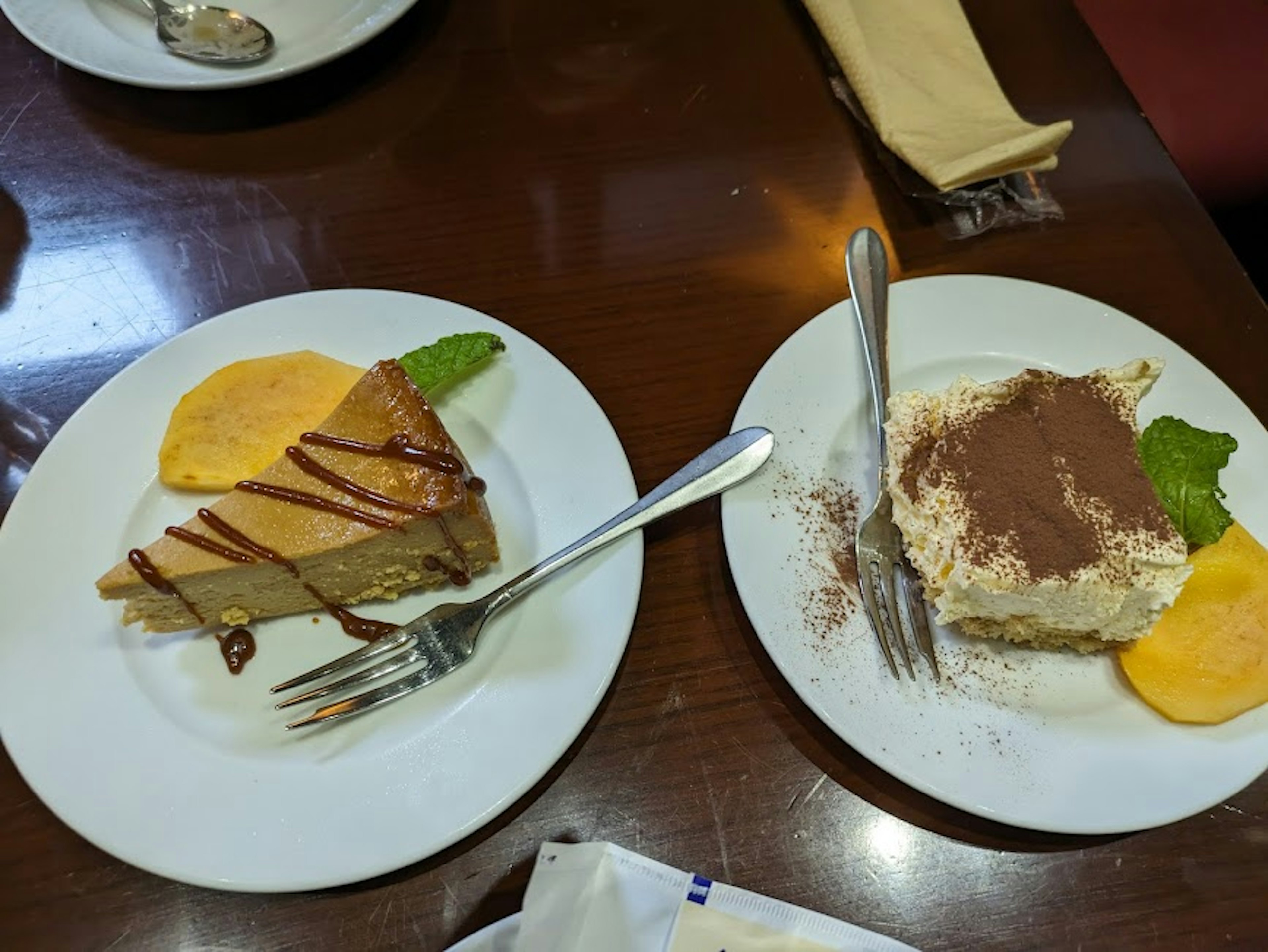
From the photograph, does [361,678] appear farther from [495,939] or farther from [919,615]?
[919,615]

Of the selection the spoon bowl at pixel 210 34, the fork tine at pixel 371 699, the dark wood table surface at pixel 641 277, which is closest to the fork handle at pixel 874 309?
the dark wood table surface at pixel 641 277

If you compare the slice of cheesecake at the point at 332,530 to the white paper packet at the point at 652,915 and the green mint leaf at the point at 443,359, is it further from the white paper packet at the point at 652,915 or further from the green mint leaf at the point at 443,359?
the white paper packet at the point at 652,915

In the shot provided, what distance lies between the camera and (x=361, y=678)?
1.22 metres

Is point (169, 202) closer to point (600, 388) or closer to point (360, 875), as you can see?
point (600, 388)

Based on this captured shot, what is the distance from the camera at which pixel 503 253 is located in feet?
5.67

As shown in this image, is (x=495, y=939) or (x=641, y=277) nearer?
(x=495, y=939)

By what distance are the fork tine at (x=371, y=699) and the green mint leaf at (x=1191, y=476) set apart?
1040 millimetres

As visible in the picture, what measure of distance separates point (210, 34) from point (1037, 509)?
1780 mm

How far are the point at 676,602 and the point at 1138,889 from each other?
2.33 ft

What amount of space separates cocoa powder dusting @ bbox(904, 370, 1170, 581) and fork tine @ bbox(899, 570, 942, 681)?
0.14m

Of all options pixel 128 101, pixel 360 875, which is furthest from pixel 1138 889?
pixel 128 101

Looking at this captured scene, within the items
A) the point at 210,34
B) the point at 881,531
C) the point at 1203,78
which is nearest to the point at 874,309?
the point at 881,531

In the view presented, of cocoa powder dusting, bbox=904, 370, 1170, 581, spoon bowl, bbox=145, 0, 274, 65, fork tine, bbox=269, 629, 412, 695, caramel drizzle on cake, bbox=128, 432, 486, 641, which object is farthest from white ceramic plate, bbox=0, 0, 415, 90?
cocoa powder dusting, bbox=904, 370, 1170, 581

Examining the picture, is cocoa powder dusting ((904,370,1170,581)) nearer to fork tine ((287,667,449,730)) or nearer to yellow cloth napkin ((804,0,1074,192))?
yellow cloth napkin ((804,0,1074,192))
